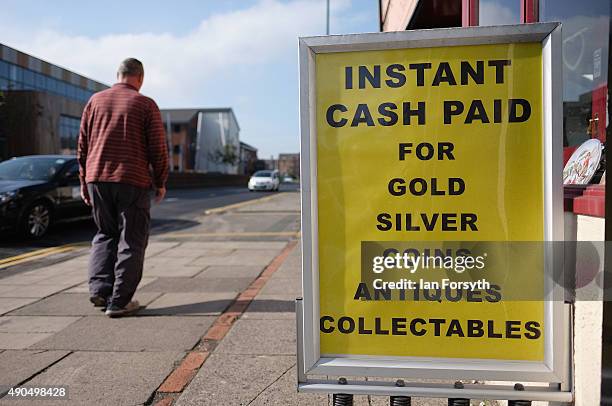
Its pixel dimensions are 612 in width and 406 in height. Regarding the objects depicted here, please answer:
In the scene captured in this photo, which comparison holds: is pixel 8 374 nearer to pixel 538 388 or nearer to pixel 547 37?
pixel 538 388

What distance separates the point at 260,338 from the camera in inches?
137

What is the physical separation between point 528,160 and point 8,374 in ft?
9.68

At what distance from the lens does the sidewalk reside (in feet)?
8.74

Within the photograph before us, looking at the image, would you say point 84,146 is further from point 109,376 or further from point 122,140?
point 109,376

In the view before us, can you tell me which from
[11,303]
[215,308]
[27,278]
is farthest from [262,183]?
[215,308]

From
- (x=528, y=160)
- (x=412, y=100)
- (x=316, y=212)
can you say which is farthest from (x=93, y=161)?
(x=528, y=160)

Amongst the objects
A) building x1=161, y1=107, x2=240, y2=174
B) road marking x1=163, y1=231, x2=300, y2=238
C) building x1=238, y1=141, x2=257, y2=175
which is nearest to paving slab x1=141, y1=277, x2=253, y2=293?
road marking x1=163, y1=231, x2=300, y2=238

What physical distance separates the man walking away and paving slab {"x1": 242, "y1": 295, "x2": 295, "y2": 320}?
3.14ft

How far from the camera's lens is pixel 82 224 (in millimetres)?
10453

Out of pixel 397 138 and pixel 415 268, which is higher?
pixel 397 138

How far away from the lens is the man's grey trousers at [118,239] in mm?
3879

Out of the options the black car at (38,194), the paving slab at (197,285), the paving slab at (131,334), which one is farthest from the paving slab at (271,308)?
the black car at (38,194)

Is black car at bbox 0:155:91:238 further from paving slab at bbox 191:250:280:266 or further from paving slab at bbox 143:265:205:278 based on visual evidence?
paving slab at bbox 191:250:280:266

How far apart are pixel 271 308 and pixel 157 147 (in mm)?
1613
